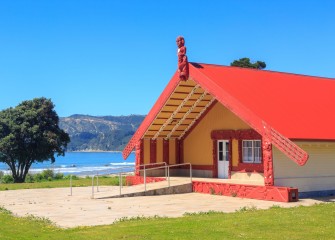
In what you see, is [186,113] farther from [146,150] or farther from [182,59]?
[182,59]

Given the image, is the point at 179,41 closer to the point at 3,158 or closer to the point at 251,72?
the point at 251,72

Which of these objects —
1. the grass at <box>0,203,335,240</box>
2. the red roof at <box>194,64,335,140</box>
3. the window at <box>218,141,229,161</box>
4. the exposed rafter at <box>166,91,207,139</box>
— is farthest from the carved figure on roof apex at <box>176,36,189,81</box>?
the grass at <box>0,203,335,240</box>

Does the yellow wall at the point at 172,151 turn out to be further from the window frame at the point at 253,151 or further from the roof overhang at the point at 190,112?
the window frame at the point at 253,151

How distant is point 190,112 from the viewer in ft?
91.7

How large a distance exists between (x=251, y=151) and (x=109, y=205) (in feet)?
30.4

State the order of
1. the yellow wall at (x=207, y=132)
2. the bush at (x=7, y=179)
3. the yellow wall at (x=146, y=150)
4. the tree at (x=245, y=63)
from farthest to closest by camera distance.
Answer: the tree at (x=245, y=63) < the bush at (x=7, y=179) < the yellow wall at (x=146, y=150) < the yellow wall at (x=207, y=132)

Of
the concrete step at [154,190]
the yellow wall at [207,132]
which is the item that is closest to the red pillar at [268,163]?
the concrete step at [154,190]

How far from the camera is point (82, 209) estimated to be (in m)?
17.7

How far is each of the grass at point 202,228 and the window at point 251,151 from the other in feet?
30.9

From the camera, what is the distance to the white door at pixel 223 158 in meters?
26.8

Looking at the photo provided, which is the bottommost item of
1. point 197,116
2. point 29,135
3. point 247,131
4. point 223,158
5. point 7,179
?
point 7,179

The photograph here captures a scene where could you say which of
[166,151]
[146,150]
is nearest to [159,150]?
[166,151]

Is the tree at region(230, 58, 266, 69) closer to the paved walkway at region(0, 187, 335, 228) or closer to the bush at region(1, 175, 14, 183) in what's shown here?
the bush at region(1, 175, 14, 183)

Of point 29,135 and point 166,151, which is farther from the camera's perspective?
point 29,135
